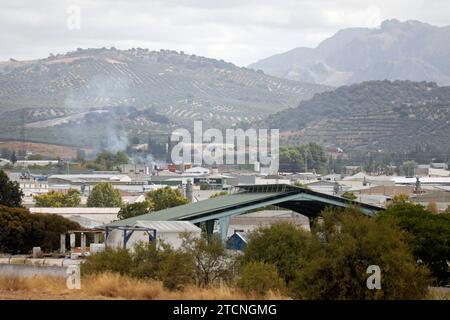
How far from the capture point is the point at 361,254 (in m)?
31.1

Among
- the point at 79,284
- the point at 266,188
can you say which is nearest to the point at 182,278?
the point at 79,284

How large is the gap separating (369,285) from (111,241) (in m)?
18.4

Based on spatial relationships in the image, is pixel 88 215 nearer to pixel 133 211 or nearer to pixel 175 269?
pixel 133 211

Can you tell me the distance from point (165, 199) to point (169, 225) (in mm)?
42729

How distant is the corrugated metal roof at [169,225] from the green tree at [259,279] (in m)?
13.4

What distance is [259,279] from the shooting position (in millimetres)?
29625

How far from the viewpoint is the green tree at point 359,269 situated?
98.0 ft

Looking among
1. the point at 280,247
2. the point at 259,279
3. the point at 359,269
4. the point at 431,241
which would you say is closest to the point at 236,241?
the point at 431,241

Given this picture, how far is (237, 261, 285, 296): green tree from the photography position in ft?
93.1

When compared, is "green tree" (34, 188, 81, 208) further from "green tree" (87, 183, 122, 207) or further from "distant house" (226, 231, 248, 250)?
"distant house" (226, 231, 248, 250)

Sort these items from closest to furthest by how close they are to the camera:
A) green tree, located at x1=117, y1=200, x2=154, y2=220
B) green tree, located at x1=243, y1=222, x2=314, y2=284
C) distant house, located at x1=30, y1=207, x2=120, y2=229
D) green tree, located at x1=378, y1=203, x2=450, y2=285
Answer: green tree, located at x1=243, y1=222, x2=314, y2=284 < green tree, located at x1=378, y1=203, x2=450, y2=285 < distant house, located at x1=30, y1=207, x2=120, y2=229 < green tree, located at x1=117, y1=200, x2=154, y2=220

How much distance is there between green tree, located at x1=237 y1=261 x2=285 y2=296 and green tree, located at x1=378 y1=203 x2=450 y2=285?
9.38 meters

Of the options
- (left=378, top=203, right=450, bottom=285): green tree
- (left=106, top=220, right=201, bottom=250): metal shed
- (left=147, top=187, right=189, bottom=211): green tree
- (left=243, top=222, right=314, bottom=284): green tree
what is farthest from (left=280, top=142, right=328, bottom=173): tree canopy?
(left=243, top=222, right=314, bottom=284): green tree

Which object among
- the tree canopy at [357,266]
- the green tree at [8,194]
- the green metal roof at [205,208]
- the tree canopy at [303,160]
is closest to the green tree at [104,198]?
the green tree at [8,194]
